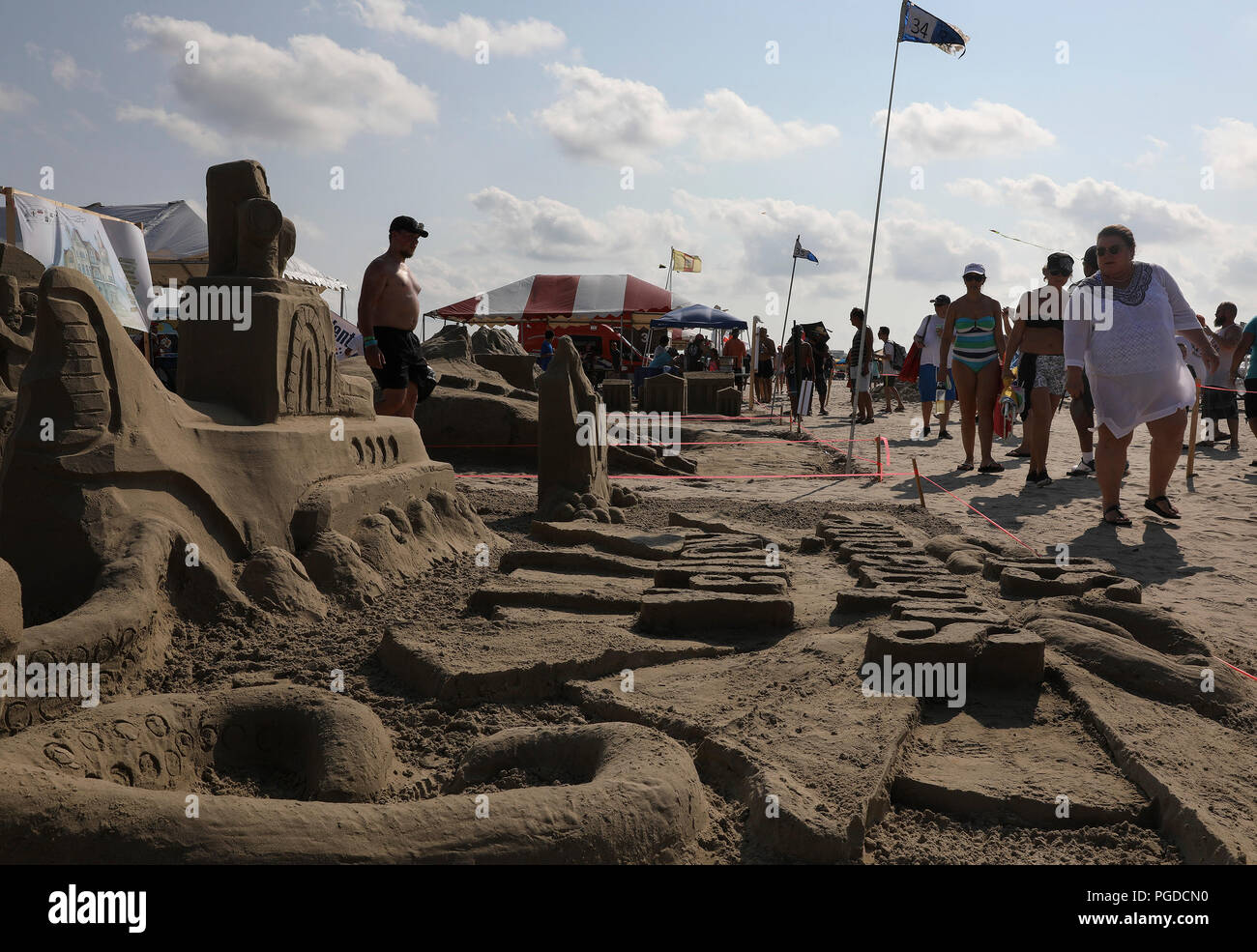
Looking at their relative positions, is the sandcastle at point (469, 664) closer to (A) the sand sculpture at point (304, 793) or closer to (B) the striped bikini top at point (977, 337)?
(A) the sand sculpture at point (304, 793)

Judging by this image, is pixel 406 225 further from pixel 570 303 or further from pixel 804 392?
pixel 570 303

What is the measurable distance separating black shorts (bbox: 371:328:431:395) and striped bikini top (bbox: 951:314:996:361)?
441 cm

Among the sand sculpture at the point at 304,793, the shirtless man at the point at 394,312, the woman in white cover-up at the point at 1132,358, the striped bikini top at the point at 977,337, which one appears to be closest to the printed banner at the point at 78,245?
the shirtless man at the point at 394,312

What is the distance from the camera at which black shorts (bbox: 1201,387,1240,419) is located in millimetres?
9703

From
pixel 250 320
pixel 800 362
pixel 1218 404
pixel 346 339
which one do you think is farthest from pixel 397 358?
pixel 346 339

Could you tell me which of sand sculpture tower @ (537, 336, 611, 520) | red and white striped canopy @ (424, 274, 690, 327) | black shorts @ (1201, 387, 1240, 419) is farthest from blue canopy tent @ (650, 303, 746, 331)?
sand sculpture tower @ (537, 336, 611, 520)

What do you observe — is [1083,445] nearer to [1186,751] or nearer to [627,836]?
[1186,751]

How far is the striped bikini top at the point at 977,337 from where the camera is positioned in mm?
7645

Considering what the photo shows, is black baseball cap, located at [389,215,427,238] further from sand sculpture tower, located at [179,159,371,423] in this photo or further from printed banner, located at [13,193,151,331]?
printed banner, located at [13,193,151,331]

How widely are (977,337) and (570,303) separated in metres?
13.0

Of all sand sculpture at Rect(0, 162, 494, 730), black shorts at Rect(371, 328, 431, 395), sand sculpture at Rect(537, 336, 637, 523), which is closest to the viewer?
sand sculpture at Rect(0, 162, 494, 730)

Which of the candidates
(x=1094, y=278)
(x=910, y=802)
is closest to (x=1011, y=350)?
(x=1094, y=278)

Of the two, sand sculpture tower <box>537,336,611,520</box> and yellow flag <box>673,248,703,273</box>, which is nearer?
sand sculpture tower <box>537,336,611,520</box>
